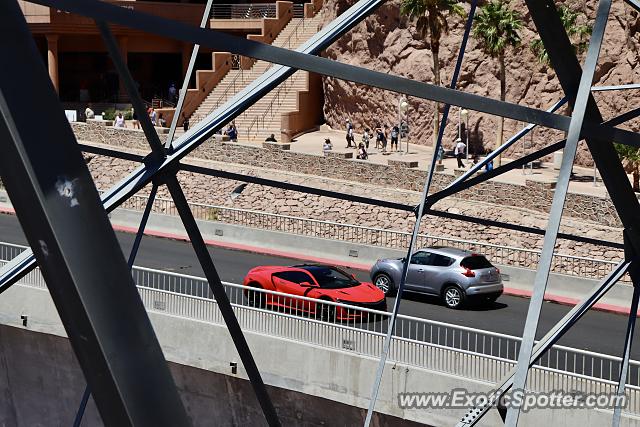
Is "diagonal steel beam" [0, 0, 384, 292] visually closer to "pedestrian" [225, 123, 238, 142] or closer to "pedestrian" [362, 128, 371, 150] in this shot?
"pedestrian" [362, 128, 371, 150]

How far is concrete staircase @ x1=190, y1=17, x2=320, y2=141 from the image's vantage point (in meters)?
48.0

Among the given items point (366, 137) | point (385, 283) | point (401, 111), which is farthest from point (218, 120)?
point (401, 111)

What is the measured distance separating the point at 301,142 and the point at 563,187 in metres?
40.2

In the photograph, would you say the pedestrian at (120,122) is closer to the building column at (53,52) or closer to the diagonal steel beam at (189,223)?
the building column at (53,52)

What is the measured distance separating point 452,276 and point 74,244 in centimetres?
2151

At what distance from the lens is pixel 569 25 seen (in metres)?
39.6

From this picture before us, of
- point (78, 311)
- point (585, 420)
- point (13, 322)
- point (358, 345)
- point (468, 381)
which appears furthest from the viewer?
point (13, 322)

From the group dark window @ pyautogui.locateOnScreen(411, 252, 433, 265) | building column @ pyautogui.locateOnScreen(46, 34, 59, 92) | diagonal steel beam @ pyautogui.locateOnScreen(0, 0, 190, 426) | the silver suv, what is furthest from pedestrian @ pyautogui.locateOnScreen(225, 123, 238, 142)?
diagonal steel beam @ pyautogui.locateOnScreen(0, 0, 190, 426)

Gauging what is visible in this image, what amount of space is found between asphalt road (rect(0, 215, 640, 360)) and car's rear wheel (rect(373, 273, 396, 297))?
0.49 m

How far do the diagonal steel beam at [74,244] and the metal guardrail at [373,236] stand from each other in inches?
901

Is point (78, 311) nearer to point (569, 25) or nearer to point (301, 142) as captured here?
point (569, 25)

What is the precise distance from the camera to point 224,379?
61.3 feet

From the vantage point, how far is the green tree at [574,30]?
3947 centimetres

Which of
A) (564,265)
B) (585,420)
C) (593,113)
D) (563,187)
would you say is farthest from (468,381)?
(564,265)
